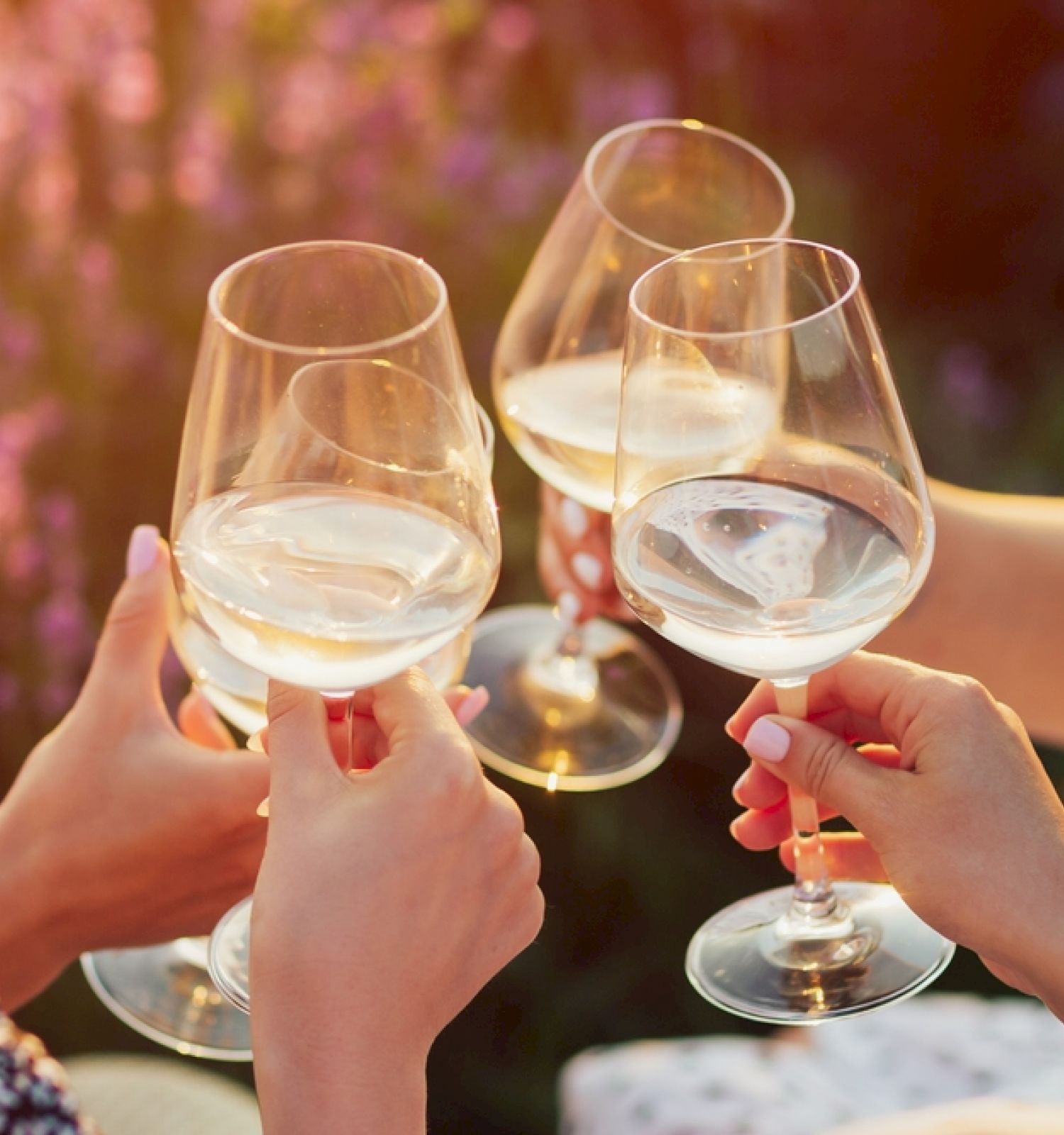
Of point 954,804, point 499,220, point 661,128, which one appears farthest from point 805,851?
point 499,220

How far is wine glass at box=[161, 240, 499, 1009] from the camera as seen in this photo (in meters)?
1.00

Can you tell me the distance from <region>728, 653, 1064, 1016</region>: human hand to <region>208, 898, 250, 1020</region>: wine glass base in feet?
1.44

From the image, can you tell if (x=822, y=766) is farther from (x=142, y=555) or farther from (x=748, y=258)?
(x=142, y=555)

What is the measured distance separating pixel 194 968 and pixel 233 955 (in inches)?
8.3

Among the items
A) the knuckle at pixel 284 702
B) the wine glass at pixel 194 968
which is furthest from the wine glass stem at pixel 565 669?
the knuckle at pixel 284 702

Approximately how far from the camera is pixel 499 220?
2.27 metres

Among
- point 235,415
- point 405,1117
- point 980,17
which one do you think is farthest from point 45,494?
point 980,17

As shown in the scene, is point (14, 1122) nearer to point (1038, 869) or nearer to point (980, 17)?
A: point (1038, 869)

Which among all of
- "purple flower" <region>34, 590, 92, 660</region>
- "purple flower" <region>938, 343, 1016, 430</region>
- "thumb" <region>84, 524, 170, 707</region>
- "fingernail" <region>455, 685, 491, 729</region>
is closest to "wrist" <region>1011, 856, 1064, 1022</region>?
"fingernail" <region>455, 685, 491, 729</region>

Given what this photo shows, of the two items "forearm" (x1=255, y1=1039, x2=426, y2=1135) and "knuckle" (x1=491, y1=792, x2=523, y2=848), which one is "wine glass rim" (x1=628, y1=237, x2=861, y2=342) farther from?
"forearm" (x1=255, y1=1039, x2=426, y2=1135)

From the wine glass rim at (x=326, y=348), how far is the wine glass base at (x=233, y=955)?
0.48 meters

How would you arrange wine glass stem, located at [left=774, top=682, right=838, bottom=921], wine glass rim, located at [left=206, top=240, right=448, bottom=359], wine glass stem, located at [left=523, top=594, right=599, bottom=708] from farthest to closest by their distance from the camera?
wine glass stem, located at [left=523, top=594, right=599, bottom=708] → wine glass stem, located at [left=774, top=682, right=838, bottom=921] → wine glass rim, located at [left=206, top=240, right=448, bottom=359]

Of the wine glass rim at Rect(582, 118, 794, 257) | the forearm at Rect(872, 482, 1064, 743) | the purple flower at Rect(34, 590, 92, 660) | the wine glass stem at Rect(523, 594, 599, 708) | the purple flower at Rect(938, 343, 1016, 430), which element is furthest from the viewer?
the purple flower at Rect(938, 343, 1016, 430)

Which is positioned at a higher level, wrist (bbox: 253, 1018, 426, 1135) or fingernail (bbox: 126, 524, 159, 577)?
fingernail (bbox: 126, 524, 159, 577)
